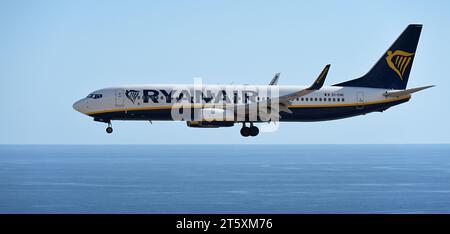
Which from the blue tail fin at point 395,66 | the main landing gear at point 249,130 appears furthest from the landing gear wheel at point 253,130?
the blue tail fin at point 395,66

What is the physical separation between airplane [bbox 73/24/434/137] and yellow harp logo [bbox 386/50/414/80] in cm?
416

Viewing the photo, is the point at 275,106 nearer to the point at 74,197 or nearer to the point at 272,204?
Answer: the point at 272,204

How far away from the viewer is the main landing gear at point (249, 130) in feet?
259

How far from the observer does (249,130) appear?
260 ft

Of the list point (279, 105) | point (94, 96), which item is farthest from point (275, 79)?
point (94, 96)

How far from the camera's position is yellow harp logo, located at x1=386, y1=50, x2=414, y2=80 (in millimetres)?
88062

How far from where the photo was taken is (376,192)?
186 meters

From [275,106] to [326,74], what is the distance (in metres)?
7.76

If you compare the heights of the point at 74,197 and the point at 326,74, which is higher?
the point at 326,74

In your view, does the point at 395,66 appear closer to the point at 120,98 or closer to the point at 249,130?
the point at 249,130

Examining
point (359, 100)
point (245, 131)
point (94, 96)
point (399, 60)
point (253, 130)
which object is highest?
point (399, 60)

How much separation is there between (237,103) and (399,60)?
2448 cm
